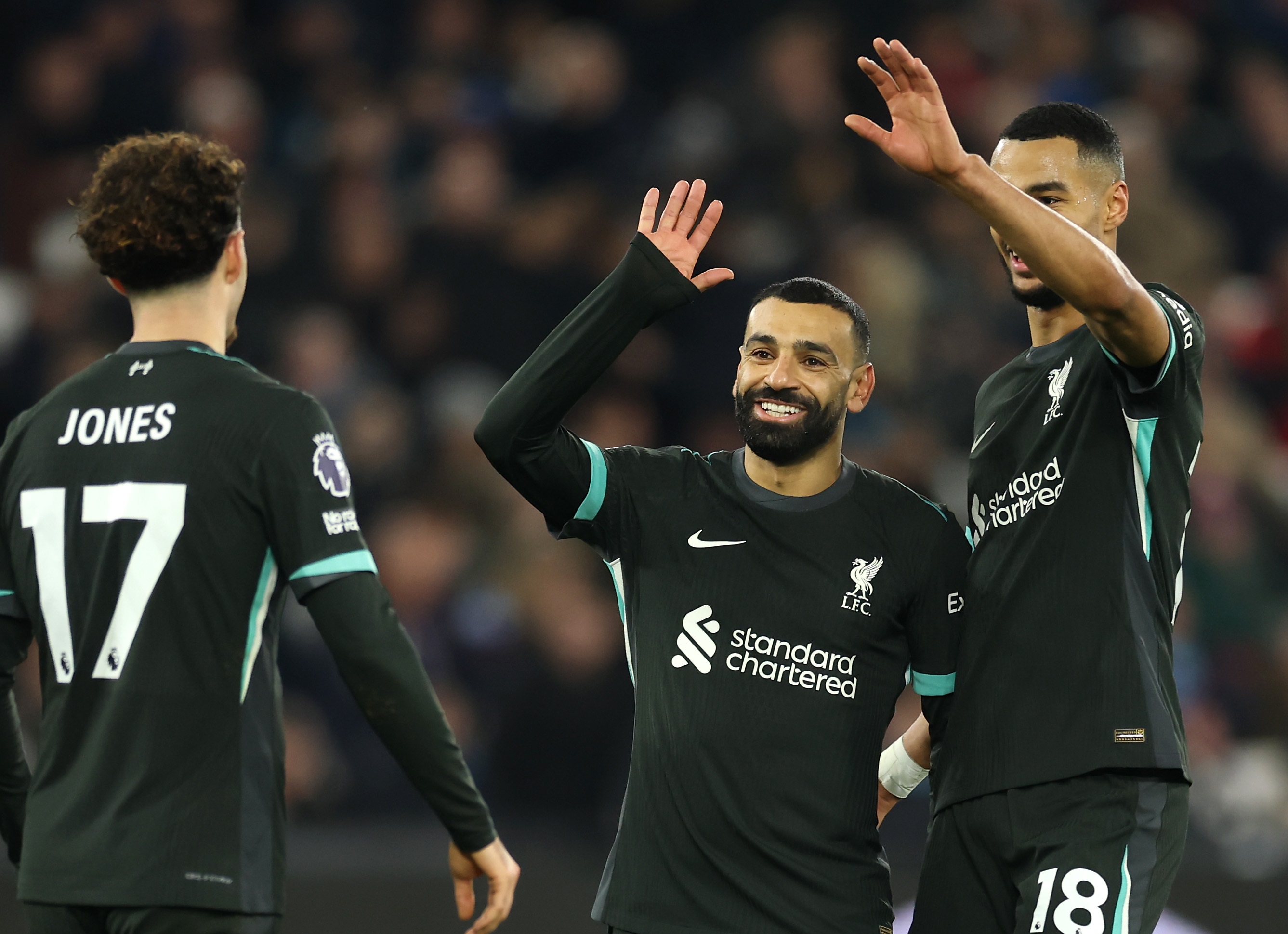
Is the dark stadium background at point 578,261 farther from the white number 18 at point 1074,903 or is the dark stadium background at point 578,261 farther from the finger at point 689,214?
the finger at point 689,214

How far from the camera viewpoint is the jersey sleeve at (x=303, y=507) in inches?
121

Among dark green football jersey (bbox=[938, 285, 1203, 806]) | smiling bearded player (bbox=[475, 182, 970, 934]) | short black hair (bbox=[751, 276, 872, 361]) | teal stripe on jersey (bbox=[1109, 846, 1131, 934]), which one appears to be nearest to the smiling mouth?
smiling bearded player (bbox=[475, 182, 970, 934])

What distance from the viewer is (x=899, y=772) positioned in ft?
13.6

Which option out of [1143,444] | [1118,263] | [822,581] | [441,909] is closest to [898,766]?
[822,581]

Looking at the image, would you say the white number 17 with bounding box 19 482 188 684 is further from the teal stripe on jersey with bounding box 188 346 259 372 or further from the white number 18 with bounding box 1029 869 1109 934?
the white number 18 with bounding box 1029 869 1109 934

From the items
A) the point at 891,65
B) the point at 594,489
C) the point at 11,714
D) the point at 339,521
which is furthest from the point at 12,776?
the point at 891,65

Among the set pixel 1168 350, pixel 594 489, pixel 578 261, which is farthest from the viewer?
pixel 578 261

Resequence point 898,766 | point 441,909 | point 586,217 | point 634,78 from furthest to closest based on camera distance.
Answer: point 634,78
point 586,217
point 441,909
point 898,766

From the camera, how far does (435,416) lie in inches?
323

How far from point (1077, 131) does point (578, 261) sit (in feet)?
16.5

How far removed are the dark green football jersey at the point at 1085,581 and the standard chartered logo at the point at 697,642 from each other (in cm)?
57

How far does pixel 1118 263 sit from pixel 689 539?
1176 mm

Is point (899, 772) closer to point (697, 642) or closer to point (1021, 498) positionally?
point (697, 642)

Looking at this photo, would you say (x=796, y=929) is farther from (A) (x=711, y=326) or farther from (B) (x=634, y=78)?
(B) (x=634, y=78)
